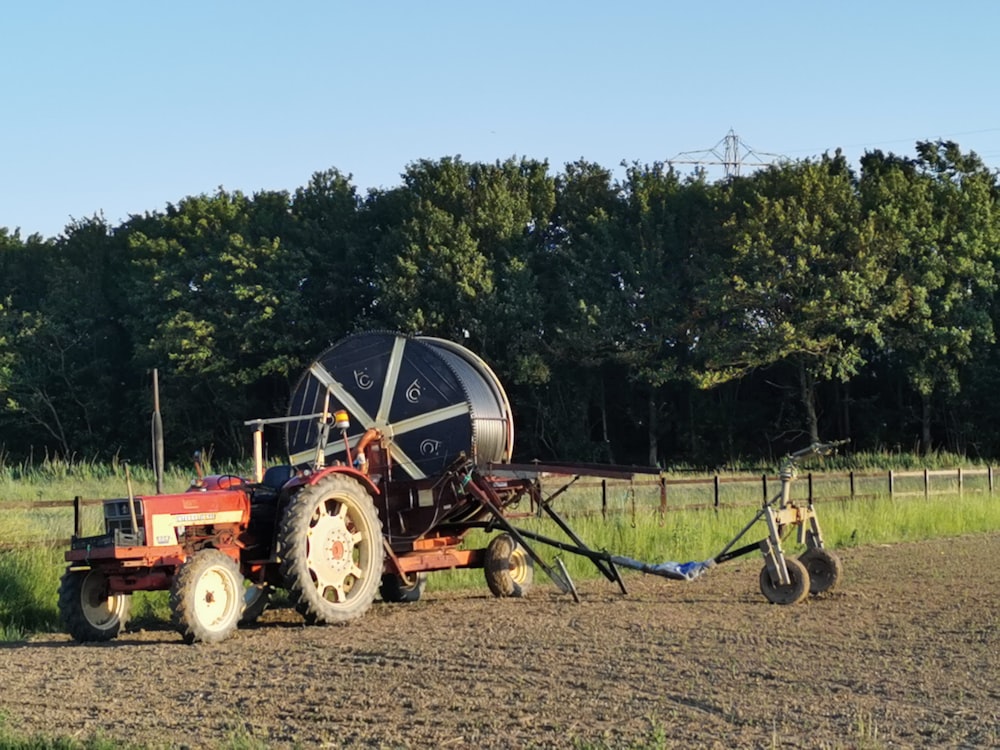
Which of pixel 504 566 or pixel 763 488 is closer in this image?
pixel 504 566

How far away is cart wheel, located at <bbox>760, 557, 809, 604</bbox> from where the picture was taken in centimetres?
1397

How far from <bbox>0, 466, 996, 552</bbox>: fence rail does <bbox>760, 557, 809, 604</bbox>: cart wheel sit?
696 cm

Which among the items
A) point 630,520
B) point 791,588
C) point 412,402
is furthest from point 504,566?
point 630,520

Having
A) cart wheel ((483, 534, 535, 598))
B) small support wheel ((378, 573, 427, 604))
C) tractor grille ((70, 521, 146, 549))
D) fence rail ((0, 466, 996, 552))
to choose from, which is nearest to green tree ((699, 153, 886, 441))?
fence rail ((0, 466, 996, 552))

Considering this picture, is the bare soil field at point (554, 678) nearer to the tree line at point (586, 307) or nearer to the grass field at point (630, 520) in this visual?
the grass field at point (630, 520)

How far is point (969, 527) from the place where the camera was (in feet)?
83.5

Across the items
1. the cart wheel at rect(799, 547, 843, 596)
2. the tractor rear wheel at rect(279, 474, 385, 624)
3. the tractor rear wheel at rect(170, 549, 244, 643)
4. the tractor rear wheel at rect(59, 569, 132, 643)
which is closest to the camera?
the tractor rear wheel at rect(170, 549, 244, 643)

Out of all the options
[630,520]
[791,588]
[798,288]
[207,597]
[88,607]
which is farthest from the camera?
[798,288]

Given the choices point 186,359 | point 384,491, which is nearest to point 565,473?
point 384,491

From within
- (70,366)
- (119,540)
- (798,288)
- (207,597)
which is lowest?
(207,597)

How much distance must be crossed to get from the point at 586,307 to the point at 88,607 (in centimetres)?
3819

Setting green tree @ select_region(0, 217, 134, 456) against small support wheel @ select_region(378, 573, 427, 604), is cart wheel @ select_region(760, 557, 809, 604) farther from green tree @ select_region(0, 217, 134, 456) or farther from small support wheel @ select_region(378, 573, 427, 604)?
green tree @ select_region(0, 217, 134, 456)

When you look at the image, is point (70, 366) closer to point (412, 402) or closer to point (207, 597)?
point (412, 402)

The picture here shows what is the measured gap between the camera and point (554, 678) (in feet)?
31.1
